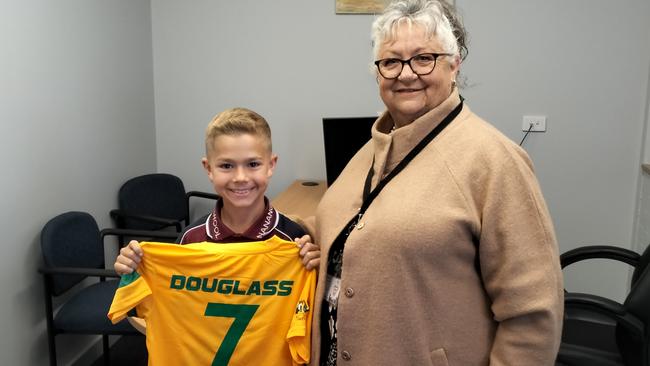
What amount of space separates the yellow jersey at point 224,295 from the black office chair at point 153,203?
61.0 inches

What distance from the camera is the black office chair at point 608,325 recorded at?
68.9 inches

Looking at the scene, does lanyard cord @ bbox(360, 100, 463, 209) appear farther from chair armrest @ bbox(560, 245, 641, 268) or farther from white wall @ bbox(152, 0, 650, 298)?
white wall @ bbox(152, 0, 650, 298)

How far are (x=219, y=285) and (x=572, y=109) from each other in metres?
2.65

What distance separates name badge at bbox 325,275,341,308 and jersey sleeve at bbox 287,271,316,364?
69mm


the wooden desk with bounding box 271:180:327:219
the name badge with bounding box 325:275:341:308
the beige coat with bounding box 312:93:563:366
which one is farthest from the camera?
the wooden desk with bounding box 271:180:327:219

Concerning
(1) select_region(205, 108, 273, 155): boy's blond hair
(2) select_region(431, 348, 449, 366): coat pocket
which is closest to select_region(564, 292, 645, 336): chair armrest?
(2) select_region(431, 348, 449, 366): coat pocket

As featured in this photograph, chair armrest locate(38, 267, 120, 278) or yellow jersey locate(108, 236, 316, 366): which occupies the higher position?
yellow jersey locate(108, 236, 316, 366)

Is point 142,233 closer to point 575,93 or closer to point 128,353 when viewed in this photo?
point 128,353

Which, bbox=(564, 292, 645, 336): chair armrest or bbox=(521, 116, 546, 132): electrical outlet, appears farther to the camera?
bbox=(521, 116, 546, 132): electrical outlet

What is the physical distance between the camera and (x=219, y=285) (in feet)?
4.59

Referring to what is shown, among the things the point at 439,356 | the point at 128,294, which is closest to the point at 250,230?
the point at 128,294

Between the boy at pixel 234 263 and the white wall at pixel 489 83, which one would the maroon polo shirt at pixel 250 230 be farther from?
the white wall at pixel 489 83

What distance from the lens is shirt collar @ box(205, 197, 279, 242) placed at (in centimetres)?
147

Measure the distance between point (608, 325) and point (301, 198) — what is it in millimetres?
1675
